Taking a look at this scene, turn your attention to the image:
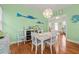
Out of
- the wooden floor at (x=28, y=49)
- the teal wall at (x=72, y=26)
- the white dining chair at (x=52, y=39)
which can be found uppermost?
the teal wall at (x=72, y=26)

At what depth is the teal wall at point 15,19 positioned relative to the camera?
5.25 feet

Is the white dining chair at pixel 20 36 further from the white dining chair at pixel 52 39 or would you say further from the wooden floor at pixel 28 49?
the white dining chair at pixel 52 39

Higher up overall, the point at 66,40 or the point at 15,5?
the point at 15,5

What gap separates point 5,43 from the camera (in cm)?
160

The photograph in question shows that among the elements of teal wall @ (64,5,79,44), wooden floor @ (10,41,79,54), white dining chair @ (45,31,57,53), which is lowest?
wooden floor @ (10,41,79,54)

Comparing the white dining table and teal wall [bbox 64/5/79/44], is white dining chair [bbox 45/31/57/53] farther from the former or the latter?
teal wall [bbox 64/5/79/44]

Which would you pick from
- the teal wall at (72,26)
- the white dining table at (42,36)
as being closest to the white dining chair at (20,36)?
the white dining table at (42,36)

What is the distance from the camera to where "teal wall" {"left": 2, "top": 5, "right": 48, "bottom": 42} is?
5.25 feet

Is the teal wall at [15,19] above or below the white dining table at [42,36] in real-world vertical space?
above

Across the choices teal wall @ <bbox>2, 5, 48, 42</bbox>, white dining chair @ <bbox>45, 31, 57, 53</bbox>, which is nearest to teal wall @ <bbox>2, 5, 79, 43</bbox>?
teal wall @ <bbox>2, 5, 48, 42</bbox>
